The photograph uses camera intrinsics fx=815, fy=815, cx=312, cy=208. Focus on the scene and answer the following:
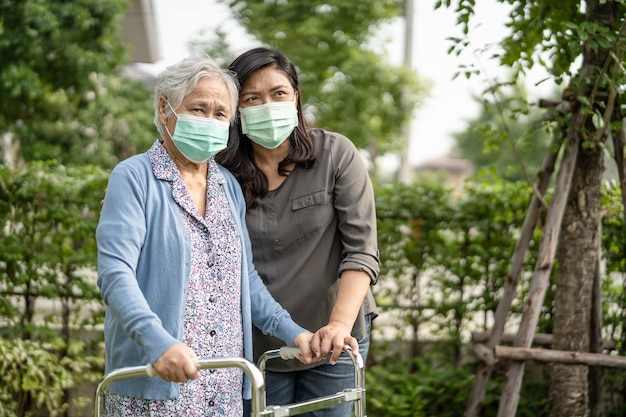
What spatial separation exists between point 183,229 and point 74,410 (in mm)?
3277

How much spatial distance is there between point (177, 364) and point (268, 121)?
1006 millimetres

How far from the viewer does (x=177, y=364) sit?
2047 mm

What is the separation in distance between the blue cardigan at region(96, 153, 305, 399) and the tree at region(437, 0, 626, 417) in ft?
7.65

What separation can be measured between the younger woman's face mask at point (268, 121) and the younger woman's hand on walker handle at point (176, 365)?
946 millimetres

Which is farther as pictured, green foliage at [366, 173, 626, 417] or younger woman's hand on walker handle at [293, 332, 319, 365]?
green foliage at [366, 173, 626, 417]

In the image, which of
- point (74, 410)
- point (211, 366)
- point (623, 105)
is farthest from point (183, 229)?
point (74, 410)

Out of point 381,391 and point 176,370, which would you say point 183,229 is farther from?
point 381,391

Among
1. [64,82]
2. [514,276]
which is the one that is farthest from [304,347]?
[64,82]

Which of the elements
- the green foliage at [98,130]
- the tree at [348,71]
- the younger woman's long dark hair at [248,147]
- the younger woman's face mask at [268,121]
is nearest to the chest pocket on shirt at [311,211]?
the younger woman's long dark hair at [248,147]

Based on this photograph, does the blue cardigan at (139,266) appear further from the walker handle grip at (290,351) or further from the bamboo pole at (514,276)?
the bamboo pole at (514,276)

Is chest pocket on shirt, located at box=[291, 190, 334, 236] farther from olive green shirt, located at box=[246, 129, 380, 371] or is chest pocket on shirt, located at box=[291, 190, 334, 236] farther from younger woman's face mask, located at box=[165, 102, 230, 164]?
younger woman's face mask, located at box=[165, 102, 230, 164]

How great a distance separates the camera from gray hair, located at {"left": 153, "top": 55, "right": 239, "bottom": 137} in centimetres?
248

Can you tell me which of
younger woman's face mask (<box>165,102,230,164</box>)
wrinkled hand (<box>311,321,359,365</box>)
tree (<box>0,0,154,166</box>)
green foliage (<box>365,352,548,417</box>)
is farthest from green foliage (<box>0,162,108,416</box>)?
tree (<box>0,0,154,166</box>)

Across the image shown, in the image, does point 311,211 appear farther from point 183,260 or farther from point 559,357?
point 559,357
